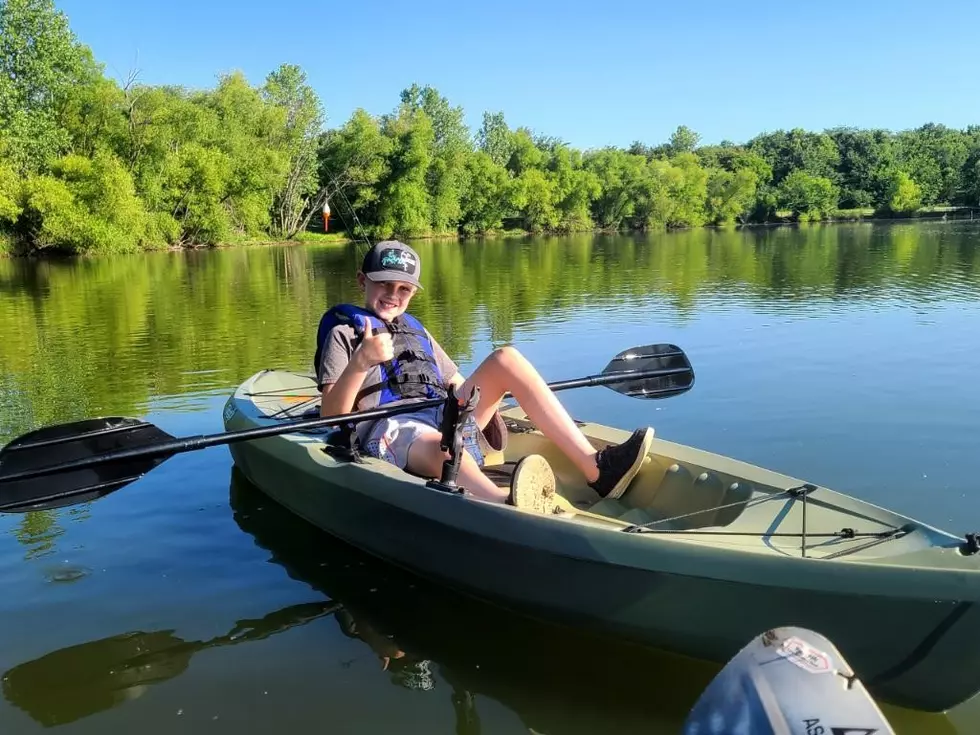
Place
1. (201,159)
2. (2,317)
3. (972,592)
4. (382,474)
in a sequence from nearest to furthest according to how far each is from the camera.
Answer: (972,592)
(382,474)
(2,317)
(201,159)

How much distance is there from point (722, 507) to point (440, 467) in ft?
4.63

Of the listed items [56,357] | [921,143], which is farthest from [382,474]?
[921,143]

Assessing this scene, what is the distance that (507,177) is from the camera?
6072 centimetres

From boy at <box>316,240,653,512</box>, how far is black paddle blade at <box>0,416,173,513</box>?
997 millimetres

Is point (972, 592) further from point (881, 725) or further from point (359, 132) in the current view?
point (359, 132)

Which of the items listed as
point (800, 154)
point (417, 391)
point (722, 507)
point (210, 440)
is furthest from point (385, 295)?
point (800, 154)

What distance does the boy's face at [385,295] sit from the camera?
4.27m

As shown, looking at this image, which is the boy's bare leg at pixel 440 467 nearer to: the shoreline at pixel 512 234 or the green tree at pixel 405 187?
the shoreline at pixel 512 234

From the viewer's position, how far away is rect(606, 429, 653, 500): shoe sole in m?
3.75

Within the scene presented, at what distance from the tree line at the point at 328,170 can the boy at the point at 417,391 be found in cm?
3232

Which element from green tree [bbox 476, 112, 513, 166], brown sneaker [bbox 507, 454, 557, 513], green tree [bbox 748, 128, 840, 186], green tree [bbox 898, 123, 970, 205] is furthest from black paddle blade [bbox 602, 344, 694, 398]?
green tree [bbox 898, 123, 970, 205]

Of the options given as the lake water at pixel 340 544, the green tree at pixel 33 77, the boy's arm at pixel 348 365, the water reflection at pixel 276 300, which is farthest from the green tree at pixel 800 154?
the boy's arm at pixel 348 365

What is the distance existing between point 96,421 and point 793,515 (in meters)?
3.45

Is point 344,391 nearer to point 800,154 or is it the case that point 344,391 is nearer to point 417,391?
point 417,391
